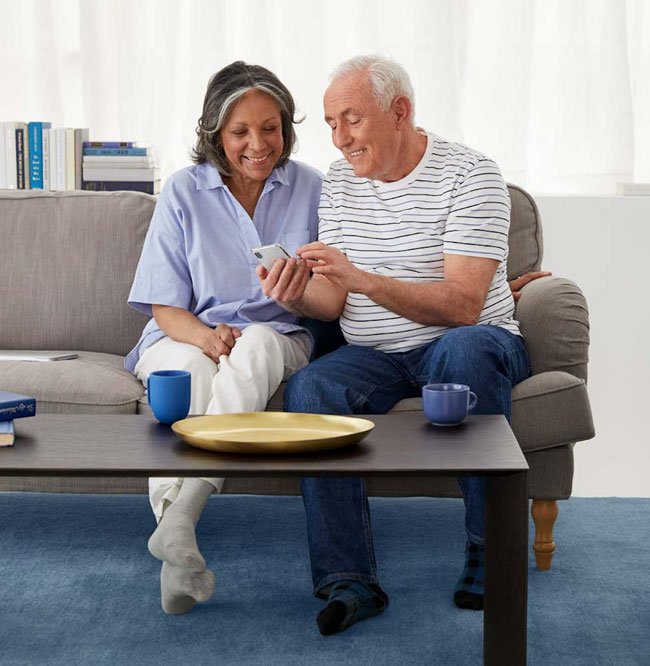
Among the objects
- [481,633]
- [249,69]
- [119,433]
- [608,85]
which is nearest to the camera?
[119,433]

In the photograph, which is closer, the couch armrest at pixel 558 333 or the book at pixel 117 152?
the couch armrest at pixel 558 333

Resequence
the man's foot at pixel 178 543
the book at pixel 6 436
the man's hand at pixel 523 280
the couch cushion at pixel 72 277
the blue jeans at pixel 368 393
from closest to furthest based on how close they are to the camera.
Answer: the book at pixel 6 436, the man's foot at pixel 178 543, the blue jeans at pixel 368 393, the man's hand at pixel 523 280, the couch cushion at pixel 72 277

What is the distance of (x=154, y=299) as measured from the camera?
8.24 ft

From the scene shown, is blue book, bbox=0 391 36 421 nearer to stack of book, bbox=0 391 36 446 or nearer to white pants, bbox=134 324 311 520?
stack of book, bbox=0 391 36 446

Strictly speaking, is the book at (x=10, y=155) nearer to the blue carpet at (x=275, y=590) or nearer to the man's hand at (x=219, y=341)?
the blue carpet at (x=275, y=590)

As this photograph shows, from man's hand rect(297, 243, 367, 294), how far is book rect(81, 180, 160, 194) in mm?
1168

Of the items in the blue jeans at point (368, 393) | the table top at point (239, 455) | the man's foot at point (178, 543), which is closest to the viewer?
the table top at point (239, 455)

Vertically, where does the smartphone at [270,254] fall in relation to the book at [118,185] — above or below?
below

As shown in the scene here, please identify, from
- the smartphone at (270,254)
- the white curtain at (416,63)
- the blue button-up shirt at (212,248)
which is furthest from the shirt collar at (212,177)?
the white curtain at (416,63)

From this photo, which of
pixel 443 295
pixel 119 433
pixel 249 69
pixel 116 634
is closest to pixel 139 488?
pixel 116 634

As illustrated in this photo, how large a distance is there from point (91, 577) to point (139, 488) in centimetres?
21

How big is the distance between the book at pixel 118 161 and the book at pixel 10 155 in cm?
22

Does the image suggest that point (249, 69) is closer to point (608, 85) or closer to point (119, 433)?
point (119, 433)

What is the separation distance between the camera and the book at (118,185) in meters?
3.26
